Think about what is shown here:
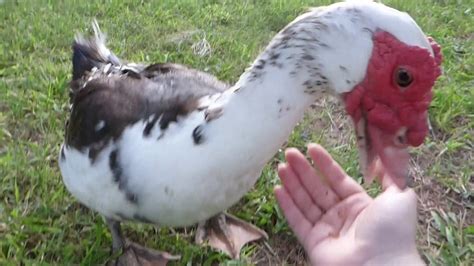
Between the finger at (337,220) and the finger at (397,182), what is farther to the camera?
the finger at (337,220)

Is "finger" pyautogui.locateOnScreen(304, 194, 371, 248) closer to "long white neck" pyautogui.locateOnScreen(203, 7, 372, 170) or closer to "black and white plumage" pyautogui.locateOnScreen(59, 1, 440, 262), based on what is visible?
"black and white plumage" pyautogui.locateOnScreen(59, 1, 440, 262)

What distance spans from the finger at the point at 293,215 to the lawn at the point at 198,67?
219mm

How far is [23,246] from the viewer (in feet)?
8.44

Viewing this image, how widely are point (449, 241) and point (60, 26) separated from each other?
2732mm

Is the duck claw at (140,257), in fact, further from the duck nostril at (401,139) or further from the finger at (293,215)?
the duck nostril at (401,139)

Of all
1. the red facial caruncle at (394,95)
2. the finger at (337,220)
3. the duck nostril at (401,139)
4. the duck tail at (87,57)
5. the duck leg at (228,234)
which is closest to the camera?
the red facial caruncle at (394,95)

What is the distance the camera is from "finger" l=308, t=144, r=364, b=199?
2.51m

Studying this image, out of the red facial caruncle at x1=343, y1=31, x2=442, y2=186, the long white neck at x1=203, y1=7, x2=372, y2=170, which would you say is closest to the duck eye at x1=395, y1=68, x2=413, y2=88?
the red facial caruncle at x1=343, y1=31, x2=442, y2=186

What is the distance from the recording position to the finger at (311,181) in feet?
8.26

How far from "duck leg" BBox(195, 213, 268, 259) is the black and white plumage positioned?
384 millimetres

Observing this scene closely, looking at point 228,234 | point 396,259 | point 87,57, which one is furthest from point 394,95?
point 87,57

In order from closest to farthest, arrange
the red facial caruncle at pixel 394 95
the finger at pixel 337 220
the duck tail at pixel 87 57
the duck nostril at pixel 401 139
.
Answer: the red facial caruncle at pixel 394 95
the duck nostril at pixel 401 139
the finger at pixel 337 220
the duck tail at pixel 87 57

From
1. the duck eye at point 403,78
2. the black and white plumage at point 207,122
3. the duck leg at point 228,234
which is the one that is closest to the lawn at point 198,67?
the duck leg at point 228,234

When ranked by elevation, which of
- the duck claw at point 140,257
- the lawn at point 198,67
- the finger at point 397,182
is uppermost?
the finger at point 397,182
